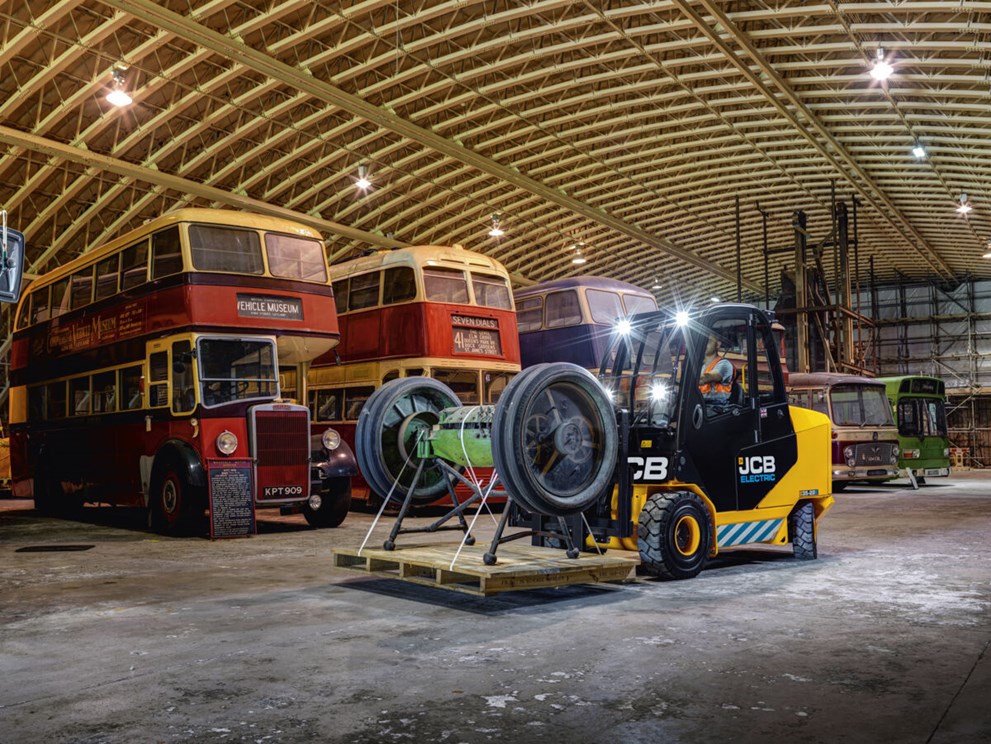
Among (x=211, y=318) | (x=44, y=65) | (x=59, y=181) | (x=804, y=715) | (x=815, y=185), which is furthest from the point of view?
(x=815, y=185)

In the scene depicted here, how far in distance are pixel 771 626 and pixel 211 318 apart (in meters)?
8.20

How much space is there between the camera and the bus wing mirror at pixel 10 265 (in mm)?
7203

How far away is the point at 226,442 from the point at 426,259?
5.30 m

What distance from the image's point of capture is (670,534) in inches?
305

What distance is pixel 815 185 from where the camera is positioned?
30.9 metres

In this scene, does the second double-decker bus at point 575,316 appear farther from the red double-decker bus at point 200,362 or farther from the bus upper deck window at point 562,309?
the red double-decker bus at point 200,362

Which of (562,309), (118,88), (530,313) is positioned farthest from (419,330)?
(118,88)

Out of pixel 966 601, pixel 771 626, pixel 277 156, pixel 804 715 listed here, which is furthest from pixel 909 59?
pixel 804 715

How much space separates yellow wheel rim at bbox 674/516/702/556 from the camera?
789cm

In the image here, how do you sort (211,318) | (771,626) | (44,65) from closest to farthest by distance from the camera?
(771,626) < (211,318) < (44,65)

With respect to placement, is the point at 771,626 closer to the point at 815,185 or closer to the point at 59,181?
the point at 59,181

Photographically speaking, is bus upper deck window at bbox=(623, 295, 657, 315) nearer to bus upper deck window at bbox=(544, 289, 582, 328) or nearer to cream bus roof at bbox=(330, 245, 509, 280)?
bus upper deck window at bbox=(544, 289, 582, 328)

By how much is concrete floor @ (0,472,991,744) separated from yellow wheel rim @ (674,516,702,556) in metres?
0.28

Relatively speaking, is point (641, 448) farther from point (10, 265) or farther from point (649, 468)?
point (10, 265)
